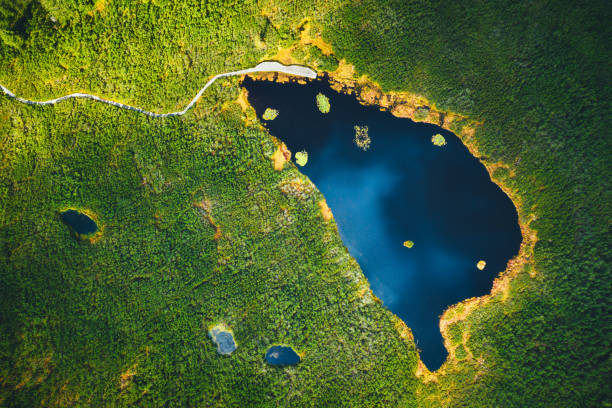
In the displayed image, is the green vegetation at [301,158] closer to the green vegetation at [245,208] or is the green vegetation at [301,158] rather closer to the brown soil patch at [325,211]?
the green vegetation at [245,208]

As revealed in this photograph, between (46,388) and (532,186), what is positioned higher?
(532,186)

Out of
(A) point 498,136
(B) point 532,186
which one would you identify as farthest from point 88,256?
(B) point 532,186

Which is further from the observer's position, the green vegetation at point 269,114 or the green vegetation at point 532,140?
the green vegetation at point 269,114

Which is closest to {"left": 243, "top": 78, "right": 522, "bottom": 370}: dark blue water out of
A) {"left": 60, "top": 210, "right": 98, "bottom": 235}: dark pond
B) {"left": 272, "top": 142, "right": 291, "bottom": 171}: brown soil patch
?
{"left": 272, "top": 142, "right": 291, "bottom": 171}: brown soil patch

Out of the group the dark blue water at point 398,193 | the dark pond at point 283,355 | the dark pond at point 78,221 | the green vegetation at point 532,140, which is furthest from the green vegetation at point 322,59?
the dark pond at point 283,355

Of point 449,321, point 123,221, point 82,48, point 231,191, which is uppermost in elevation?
point 82,48

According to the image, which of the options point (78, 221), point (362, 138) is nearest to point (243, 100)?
point (362, 138)

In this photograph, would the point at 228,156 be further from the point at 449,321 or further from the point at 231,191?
the point at 449,321
